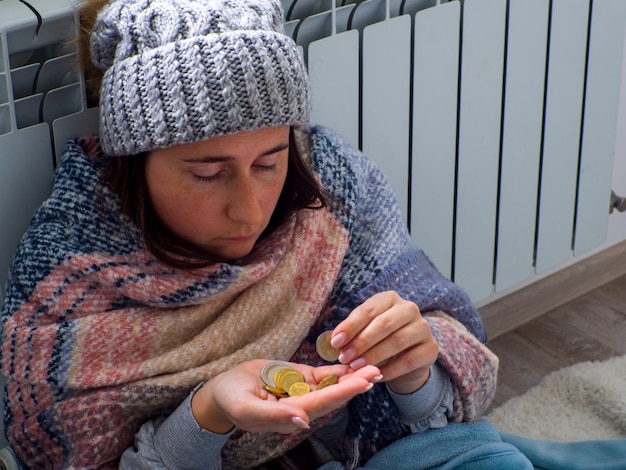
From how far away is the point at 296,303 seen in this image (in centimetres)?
121

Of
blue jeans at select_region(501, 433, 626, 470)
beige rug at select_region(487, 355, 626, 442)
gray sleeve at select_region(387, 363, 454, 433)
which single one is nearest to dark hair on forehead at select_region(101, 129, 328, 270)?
gray sleeve at select_region(387, 363, 454, 433)

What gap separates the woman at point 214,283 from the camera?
99 centimetres

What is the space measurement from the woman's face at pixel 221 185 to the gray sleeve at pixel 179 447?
0.20m

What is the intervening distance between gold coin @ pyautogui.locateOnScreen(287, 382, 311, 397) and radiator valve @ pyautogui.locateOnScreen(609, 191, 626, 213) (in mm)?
1297

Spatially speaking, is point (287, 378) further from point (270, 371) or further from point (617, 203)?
point (617, 203)

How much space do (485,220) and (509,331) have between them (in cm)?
42

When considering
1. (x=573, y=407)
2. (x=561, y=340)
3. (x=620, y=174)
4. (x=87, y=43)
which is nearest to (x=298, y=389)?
(x=87, y=43)

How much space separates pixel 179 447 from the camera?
1.10 meters

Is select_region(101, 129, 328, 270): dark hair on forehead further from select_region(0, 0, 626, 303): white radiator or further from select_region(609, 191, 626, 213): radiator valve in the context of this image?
select_region(609, 191, 626, 213): radiator valve

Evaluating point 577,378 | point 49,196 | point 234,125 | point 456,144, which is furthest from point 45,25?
point 577,378

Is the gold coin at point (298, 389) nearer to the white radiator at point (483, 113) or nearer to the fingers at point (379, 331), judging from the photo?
the fingers at point (379, 331)

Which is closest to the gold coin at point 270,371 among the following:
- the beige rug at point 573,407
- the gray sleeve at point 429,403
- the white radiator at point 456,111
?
the gray sleeve at point 429,403

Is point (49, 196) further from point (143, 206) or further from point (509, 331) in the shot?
point (509, 331)

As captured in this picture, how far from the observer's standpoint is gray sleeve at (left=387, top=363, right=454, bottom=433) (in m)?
1.20
